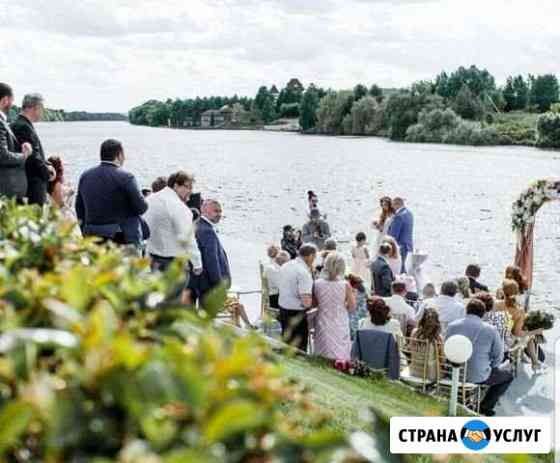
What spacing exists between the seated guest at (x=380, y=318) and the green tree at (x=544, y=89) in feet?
460

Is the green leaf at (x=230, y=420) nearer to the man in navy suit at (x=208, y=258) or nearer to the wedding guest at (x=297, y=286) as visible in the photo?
the man in navy suit at (x=208, y=258)

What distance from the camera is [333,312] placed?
852 cm

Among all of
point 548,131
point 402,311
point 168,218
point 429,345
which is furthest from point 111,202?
point 548,131

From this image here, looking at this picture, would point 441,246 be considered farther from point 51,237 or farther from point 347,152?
point 347,152

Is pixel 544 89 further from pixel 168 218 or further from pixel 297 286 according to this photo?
pixel 168 218

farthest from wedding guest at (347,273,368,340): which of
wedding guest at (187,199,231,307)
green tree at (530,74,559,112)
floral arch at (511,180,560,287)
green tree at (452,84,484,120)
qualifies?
green tree at (530,74,559,112)

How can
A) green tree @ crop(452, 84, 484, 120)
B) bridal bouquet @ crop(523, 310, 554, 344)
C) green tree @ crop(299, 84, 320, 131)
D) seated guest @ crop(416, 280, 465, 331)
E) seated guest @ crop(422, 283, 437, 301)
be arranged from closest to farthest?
seated guest @ crop(416, 280, 465, 331) < bridal bouquet @ crop(523, 310, 554, 344) < seated guest @ crop(422, 283, 437, 301) < green tree @ crop(452, 84, 484, 120) < green tree @ crop(299, 84, 320, 131)

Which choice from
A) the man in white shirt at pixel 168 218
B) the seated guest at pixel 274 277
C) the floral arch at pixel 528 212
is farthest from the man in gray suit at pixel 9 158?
the floral arch at pixel 528 212

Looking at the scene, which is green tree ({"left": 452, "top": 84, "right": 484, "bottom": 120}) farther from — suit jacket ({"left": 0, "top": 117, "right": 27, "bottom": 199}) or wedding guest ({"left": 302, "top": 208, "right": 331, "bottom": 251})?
suit jacket ({"left": 0, "top": 117, "right": 27, "bottom": 199})

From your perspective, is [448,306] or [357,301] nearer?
[448,306]

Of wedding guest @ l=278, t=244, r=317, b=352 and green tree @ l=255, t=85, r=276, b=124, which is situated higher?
green tree @ l=255, t=85, r=276, b=124

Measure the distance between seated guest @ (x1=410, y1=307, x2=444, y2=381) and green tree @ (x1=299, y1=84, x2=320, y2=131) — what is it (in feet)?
471

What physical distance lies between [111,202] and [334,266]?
99.6 inches

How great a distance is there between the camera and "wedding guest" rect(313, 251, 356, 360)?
27.7 feet
